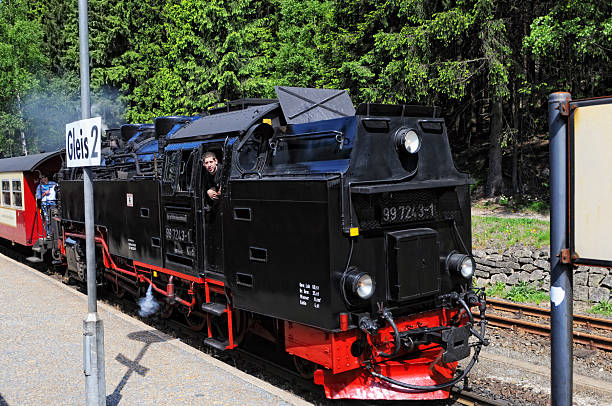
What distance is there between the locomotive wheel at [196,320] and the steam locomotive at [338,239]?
60cm

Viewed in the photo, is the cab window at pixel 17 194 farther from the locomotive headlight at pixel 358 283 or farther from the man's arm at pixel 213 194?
the locomotive headlight at pixel 358 283

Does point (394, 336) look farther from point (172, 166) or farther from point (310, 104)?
point (172, 166)

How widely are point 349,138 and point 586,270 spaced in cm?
778

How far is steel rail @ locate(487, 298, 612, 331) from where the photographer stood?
346 inches

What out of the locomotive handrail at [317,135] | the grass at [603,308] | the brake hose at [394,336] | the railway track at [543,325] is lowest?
the grass at [603,308]

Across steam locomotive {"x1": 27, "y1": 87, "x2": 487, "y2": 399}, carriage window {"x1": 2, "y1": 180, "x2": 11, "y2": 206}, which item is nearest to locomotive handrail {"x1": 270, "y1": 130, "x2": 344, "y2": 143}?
steam locomotive {"x1": 27, "y1": 87, "x2": 487, "y2": 399}

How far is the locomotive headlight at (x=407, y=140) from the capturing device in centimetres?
575

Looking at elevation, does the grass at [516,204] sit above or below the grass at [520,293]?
above

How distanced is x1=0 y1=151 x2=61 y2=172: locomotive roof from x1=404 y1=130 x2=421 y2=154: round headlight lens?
1215cm

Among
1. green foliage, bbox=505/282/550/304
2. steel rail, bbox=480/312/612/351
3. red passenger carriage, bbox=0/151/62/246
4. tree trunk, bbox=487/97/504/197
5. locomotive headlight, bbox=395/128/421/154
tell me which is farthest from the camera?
tree trunk, bbox=487/97/504/197

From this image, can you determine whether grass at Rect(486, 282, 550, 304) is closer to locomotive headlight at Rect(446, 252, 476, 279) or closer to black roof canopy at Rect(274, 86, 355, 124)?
locomotive headlight at Rect(446, 252, 476, 279)

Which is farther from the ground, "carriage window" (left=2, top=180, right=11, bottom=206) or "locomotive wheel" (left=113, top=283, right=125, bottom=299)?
"carriage window" (left=2, top=180, right=11, bottom=206)

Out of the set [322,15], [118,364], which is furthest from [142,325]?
[322,15]

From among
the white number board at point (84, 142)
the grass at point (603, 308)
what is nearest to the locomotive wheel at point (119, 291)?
the white number board at point (84, 142)
